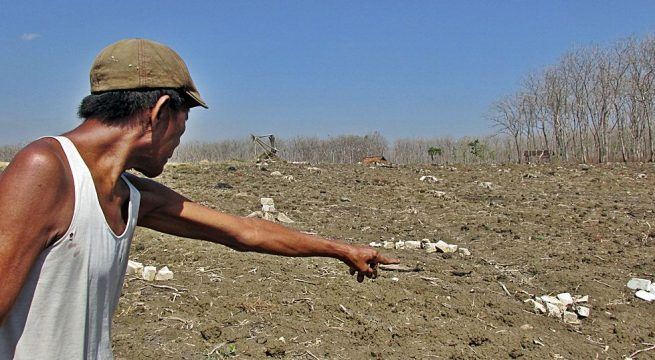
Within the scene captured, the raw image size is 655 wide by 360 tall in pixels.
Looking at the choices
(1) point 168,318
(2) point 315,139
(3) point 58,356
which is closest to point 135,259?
(1) point 168,318

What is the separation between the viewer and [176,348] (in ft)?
12.6

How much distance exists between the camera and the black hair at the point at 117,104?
144cm

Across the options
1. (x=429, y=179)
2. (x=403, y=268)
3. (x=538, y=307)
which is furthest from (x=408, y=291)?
(x=429, y=179)

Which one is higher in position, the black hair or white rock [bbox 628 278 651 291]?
the black hair

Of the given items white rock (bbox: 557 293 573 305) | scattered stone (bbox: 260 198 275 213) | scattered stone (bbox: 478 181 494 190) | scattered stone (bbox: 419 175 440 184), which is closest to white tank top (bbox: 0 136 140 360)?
white rock (bbox: 557 293 573 305)

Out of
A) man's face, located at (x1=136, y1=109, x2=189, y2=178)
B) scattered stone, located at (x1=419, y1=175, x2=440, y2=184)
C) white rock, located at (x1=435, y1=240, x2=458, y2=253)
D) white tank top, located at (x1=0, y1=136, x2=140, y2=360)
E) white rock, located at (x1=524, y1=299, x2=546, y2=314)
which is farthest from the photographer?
scattered stone, located at (x1=419, y1=175, x2=440, y2=184)

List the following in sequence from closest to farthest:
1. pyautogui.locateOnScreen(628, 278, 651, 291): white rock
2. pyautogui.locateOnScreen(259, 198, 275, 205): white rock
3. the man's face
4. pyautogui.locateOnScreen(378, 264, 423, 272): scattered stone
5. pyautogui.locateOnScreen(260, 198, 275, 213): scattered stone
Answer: the man's face → pyautogui.locateOnScreen(378, 264, 423, 272): scattered stone → pyautogui.locateOnScreen(628, 278, 651, 291): white rock → pyautogui.locateOnScreen(260, 198, 275, 213): scattered stone → pyautogui.locateOnScreen(259, 198, 275, 205): white rock

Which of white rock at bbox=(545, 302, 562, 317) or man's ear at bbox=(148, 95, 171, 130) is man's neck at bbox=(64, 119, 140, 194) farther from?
white rock at bbox=(545, 302, 562, 317)

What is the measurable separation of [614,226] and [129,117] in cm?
853

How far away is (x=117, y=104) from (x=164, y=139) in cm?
16

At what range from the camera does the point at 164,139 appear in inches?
60.9

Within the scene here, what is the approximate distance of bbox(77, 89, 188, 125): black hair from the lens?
1444 millimetres

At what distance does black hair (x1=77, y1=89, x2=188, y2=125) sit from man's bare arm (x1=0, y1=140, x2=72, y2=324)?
21cm

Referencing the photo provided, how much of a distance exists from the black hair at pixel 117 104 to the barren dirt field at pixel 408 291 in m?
2.65
